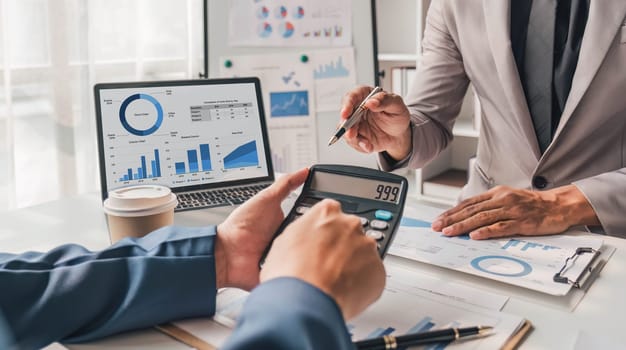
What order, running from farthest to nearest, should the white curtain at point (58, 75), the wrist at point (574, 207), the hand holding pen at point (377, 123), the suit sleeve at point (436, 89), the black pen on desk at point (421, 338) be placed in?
the white curtain at point (58, 75), the suit sleeve at point (436, 89), the hand holding pen at point (377, 123), the wrist at point (574, 207), the black pen on desk at point (421, 338)

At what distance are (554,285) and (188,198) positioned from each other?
70 cm

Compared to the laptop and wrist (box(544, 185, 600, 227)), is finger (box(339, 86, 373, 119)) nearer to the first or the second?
the laptop

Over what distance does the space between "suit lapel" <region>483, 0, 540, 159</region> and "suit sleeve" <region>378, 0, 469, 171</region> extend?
0.13 m

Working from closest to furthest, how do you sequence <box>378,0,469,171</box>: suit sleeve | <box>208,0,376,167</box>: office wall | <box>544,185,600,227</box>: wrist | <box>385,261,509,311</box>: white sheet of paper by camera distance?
<box>385,261,509,311</box>: white sheet of paper < <box>544,185,600,227</box>: wrist < <box>378,0,469,171</box>: suit sleeve < <box>208,0,376,167</box>: office wall

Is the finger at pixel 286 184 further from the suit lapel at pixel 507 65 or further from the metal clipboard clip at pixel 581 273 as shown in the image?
the suit lapel at pixel 507 65

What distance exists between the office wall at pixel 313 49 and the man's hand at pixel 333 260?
1.53m

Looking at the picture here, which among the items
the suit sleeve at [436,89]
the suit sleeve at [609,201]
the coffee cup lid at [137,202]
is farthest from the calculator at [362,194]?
the suit sleeve at [436,89]

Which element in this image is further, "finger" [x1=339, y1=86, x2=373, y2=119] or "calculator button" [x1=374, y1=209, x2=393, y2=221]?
"finger" [x1=339, y1=86, x2=373, y2=119]

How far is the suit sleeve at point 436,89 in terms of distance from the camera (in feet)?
4.48

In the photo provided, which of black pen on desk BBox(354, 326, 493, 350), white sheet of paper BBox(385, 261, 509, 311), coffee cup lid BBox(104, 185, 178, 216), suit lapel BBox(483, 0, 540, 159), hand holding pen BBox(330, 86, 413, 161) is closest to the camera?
black pen on desk BBox(354, 326, 493, 350)

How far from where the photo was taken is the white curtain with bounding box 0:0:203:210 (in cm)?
174

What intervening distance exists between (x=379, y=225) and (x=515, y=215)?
1.03 ft

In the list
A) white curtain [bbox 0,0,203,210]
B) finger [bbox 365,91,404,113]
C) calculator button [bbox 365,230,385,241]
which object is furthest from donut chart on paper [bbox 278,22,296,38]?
calculator button [bbox 365,230,385,241]

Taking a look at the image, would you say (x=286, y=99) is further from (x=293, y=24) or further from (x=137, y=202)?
(x=137, y=202)
